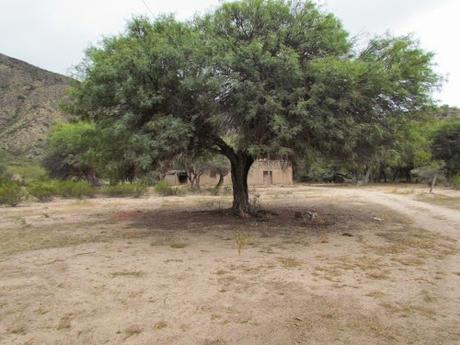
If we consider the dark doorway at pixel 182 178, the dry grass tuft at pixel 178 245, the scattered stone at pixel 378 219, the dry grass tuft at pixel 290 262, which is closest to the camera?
the dry grass tuft at pixel 290 262

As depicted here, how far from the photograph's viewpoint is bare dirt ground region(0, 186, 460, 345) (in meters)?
4.30

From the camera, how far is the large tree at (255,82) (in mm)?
9797

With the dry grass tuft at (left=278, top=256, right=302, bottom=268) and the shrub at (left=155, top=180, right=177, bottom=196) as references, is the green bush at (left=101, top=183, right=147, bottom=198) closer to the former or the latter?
the shrub at (left=155, top=180, right=177, bottom=196)

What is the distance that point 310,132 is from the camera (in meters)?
10.3

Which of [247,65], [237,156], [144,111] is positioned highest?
[247,65]

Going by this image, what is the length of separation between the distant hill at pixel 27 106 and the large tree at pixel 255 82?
127ft

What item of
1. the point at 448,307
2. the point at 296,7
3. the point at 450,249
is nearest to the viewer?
the point at 448,307

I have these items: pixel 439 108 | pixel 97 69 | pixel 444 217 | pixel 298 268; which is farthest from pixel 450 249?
pixel 97 69

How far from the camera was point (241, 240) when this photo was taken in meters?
9.53

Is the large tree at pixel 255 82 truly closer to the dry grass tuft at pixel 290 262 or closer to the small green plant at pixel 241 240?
the small green plant at pixel 241 240

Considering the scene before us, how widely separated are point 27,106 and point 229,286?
5500 cm

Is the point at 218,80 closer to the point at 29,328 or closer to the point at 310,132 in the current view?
the point at 310,132

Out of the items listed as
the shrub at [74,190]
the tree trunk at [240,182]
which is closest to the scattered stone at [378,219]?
the tree trunk at [240,182]

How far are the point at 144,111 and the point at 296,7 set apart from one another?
218 inches
